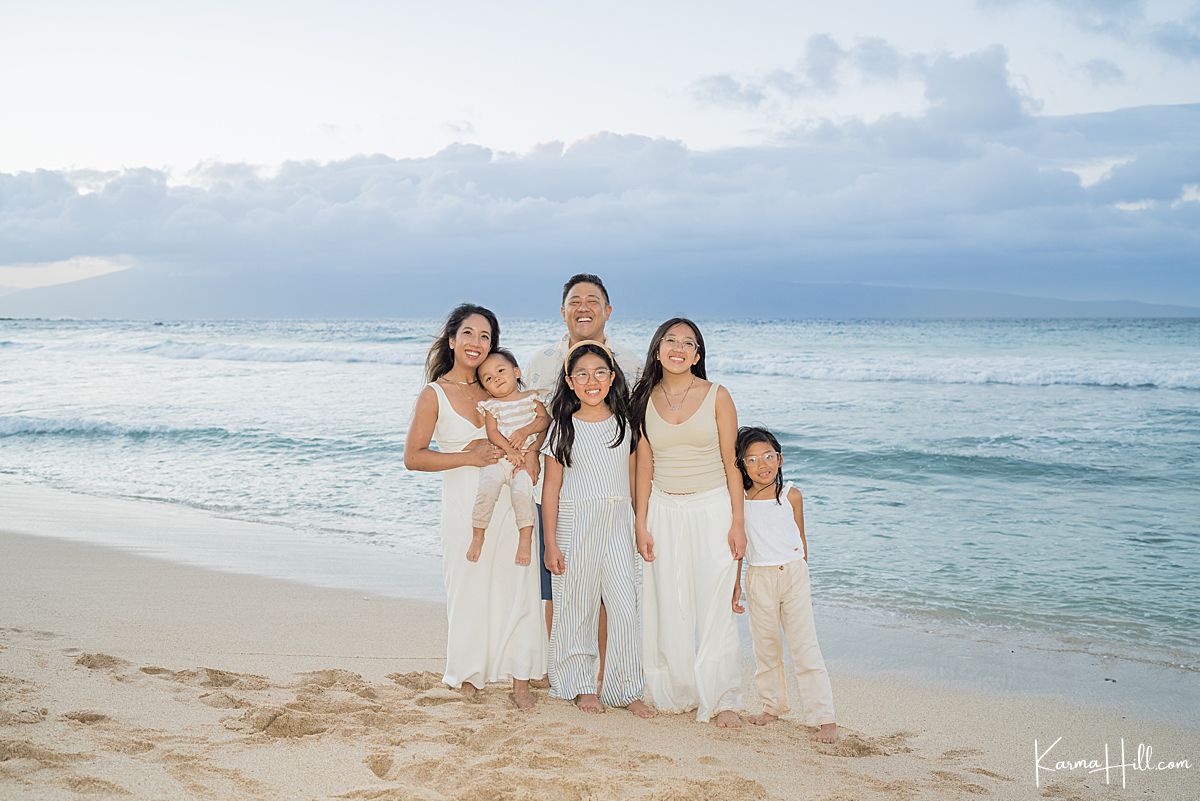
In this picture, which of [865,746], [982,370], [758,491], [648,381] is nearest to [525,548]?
[648,381]

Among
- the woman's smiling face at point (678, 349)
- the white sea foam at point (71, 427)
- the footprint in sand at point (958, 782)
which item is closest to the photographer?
the footprint in sand at point (958, 782)

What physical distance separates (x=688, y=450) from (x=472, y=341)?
1146 millimetres

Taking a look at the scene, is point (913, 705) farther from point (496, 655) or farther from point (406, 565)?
point (406, 565)

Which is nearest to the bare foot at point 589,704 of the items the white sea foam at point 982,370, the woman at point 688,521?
the woman at point 688,521

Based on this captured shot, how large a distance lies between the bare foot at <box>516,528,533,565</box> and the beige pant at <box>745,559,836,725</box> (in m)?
1.01

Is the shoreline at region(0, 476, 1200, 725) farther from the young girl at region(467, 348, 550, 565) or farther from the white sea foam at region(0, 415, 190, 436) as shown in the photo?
the white sea foam at region(0, 415, 190, 436)

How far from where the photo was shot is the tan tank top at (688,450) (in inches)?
160

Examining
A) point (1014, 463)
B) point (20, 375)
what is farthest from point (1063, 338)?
point (20, 375)

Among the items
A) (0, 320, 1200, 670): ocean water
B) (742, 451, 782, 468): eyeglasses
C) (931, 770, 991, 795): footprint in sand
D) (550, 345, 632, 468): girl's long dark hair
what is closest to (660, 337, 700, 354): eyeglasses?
(550, 345, 632, 468): girl's long dark hair

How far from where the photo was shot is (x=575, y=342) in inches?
178

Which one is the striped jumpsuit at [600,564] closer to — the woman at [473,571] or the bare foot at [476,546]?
the woman at [473,571]

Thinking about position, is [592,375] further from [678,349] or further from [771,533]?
[771,533]

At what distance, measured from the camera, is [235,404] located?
18641 mm

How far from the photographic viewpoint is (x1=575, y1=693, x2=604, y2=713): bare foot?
409cm
